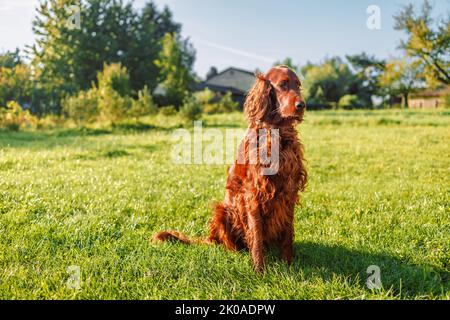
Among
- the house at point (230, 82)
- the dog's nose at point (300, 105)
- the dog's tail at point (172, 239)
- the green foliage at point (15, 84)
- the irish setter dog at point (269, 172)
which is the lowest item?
the dog's tail at point (172, 239)

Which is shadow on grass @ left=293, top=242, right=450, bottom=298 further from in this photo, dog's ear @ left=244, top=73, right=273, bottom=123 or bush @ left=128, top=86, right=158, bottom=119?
bush @ left=128, top=86, right=158, bottom=119

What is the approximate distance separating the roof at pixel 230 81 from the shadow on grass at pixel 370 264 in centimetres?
4492

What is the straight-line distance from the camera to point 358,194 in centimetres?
574

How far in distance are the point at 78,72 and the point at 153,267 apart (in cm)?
3373

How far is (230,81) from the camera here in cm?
5119

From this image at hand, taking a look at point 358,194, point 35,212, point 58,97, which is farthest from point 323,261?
point 58,97

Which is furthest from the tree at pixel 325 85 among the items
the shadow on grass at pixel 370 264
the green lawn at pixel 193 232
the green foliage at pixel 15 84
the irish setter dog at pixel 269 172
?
the irish setter dog at pixel 269 172

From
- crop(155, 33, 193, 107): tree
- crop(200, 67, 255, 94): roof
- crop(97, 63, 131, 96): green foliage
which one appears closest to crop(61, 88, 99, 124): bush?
crop(97, 63, 131, 96): green foliage

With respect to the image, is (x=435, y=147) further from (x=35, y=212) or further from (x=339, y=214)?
(x=35, y=212)

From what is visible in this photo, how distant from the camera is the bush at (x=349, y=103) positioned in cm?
3794

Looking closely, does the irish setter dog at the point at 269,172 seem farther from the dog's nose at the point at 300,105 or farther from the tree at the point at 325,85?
the tree at the point at 325,85

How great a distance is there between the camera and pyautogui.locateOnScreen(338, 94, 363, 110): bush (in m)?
37.9

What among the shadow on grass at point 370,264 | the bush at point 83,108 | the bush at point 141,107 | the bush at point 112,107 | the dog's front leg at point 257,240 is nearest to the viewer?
the shadow on grass at point 370,264

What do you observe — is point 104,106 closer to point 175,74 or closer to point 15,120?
point 15,120
